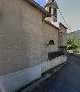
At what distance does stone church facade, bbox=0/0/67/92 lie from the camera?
1138 centimetres

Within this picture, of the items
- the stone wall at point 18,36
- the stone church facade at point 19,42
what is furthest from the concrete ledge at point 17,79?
the stone wall at point 18,36

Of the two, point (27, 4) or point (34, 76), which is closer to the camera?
point (27, 4)

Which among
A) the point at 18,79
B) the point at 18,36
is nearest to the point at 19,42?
the point at 18,36

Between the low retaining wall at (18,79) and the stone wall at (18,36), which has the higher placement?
the stone wall at (18,36)

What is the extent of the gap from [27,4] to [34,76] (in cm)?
444

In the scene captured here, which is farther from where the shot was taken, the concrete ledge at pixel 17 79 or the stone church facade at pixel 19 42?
the stone church facade at pixel 19 42

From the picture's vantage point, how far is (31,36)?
625 inches

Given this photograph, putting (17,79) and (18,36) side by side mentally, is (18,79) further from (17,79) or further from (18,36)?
(18,36)

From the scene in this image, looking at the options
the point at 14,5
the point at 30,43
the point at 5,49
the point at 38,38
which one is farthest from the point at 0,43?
the point at 38,38

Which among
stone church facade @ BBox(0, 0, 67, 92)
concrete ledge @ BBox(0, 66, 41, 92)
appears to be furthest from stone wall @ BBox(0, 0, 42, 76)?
concrete ledge @ BBox(0, 66, 41, 92)

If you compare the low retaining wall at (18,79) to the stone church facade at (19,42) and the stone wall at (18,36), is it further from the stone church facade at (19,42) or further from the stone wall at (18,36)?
the stone wall at (18,36)

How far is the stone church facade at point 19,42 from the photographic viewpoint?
448 inches

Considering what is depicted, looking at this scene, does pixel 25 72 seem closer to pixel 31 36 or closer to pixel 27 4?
pixel 31 36

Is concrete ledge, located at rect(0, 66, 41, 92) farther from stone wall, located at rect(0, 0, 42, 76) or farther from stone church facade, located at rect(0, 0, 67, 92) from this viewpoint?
stone wall, located at rect(0, 0, 42, 76)
